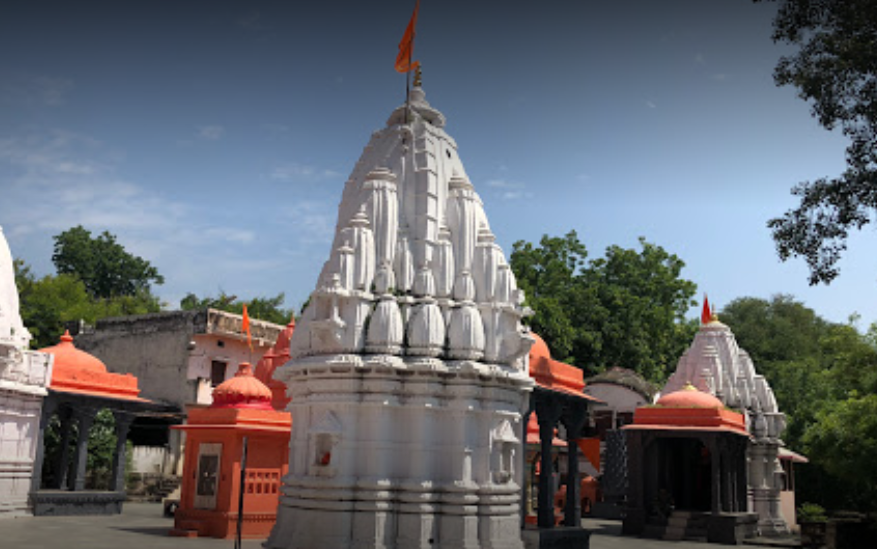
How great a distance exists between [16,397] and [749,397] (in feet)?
79.4

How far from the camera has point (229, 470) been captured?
62.2ft

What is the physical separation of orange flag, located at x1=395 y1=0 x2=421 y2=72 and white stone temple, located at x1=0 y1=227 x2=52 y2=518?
Result: 11.7 meters

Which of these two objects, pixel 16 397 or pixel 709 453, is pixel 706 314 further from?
pixel 16 397

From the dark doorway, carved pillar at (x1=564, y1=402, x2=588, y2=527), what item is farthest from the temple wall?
the dark doorway

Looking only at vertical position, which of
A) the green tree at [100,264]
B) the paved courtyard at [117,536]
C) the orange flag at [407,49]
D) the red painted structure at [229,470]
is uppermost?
the green tree at [100,264]

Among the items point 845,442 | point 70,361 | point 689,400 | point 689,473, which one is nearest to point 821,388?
point 689,473

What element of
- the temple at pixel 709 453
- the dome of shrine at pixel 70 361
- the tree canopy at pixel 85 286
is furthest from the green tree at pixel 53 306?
the temple at pixel 709 453

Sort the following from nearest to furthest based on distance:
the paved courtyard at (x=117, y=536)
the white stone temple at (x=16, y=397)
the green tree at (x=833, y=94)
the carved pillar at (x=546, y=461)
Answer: the green tree at (x=833, y=94) < the paved courtyard at (x=117, y=536) < the carved pillar at (x=546, y=461) < the white stone temple at (x=16, y=397)

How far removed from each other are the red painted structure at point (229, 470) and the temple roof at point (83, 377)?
5.45 meters

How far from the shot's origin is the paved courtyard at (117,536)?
16.3m

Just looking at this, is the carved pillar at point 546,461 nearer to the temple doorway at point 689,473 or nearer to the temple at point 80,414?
the temple doorway at point 689,473

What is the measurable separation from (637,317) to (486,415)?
2773 cm

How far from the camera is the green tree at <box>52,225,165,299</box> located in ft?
199

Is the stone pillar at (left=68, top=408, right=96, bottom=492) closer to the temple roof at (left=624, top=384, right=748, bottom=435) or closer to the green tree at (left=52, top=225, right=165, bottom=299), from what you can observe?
the temple roof at (left=624, top=384, right=748, bottom=435)
